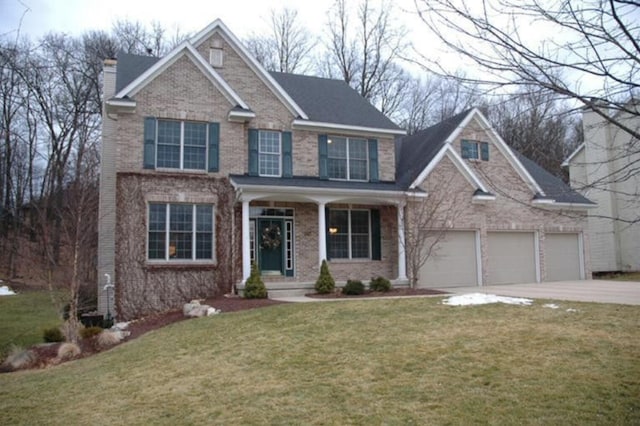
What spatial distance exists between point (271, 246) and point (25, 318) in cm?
990

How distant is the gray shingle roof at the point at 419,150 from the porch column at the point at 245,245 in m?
6.00

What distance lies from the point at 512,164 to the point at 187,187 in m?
12.3

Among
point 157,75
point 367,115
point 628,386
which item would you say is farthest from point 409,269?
point 628,386

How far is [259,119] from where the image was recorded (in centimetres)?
1858

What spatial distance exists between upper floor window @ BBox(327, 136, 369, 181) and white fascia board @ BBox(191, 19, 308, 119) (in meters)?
1.63

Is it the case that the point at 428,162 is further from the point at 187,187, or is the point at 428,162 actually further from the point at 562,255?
the point at 187,187

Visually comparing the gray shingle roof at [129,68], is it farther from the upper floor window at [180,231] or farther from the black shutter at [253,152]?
the upper floor window at [180,231]

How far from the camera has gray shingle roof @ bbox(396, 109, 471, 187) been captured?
65.8 ft

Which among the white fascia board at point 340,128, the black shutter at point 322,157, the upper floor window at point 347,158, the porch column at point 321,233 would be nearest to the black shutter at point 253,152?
the white fascia board at point 340,128

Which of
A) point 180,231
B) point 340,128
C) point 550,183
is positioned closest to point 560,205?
point 550,183

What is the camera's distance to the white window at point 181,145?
17.0 m

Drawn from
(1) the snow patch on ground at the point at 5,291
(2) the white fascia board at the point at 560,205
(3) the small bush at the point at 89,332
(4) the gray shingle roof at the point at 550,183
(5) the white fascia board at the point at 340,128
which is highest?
(5) the white fascia board at the point at 340,128

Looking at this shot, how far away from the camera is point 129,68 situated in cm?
1859

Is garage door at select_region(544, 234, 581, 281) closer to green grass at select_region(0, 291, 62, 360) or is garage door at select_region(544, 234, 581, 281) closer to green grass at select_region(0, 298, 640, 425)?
green grass at select_region(0, 298, 640, 425)
